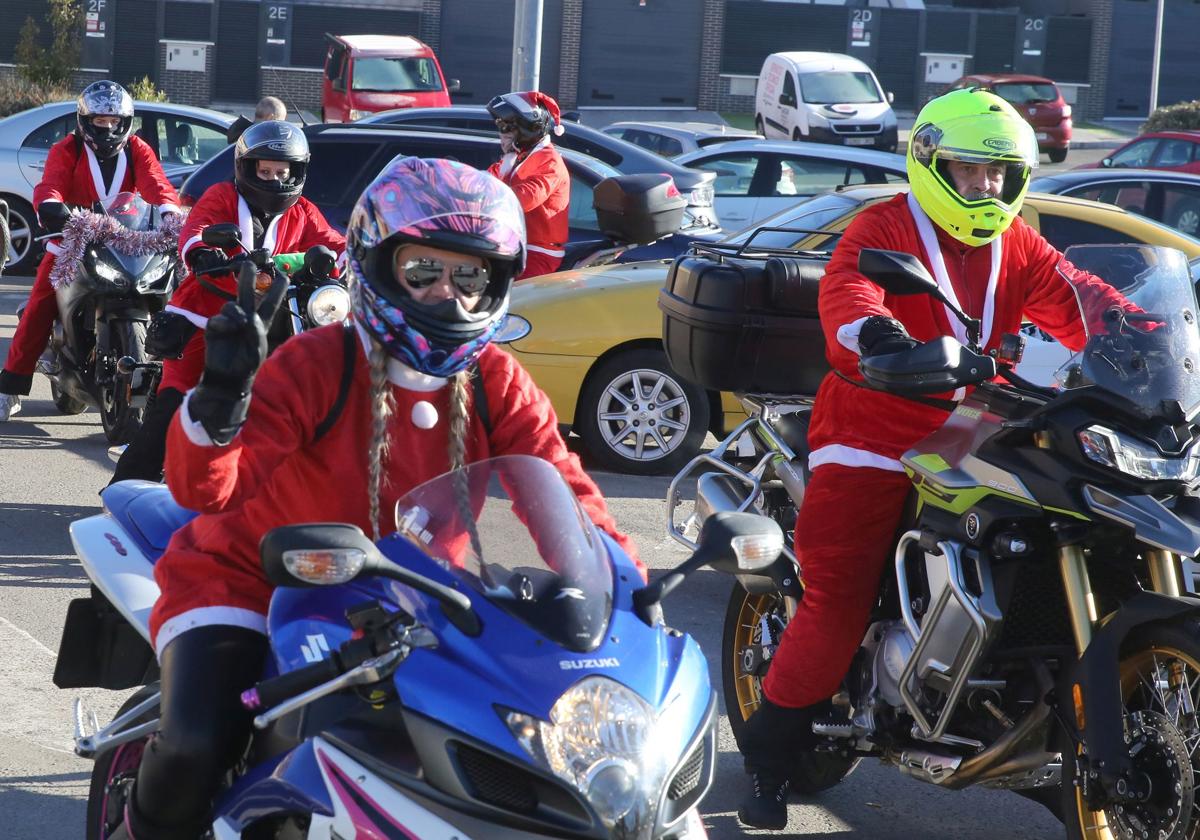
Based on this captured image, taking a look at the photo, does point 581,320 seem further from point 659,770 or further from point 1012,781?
point 659,770

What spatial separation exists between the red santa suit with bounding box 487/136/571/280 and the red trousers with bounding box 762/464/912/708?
17.5ft

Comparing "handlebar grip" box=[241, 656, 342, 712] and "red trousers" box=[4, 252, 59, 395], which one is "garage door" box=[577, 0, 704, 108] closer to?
"red trousers" box=[4, 252, 59, 395]

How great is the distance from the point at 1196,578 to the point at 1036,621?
1.46 ft

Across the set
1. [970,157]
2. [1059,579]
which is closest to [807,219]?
[970,157]

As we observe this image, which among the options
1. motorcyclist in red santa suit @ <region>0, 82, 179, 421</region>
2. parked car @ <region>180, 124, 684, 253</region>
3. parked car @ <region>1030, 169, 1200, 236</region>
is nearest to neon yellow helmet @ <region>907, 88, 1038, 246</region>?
motorcyclist in red santa suit @ <region>0, 82, 179, 421</region>

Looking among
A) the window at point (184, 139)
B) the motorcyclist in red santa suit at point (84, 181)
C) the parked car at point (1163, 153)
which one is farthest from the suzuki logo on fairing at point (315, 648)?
the parked car at point (1163, 153)

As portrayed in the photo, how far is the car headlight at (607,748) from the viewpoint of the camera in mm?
2682

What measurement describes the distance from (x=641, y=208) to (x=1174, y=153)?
Result: 14496 millimetres

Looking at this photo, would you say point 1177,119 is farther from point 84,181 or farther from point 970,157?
point 970,157

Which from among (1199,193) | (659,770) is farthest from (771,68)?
(659,770)

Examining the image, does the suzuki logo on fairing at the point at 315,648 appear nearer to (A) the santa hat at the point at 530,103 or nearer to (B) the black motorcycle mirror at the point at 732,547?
(B) the black motorcycle mirror at the point at 732,547

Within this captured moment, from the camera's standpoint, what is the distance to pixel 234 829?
313 cm

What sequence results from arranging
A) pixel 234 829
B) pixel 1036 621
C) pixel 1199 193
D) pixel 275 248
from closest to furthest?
pixel 234 829 < pixel 1036 621 < pixel 275 248 < pixel 1199 193

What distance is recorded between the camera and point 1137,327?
13.9 feet
